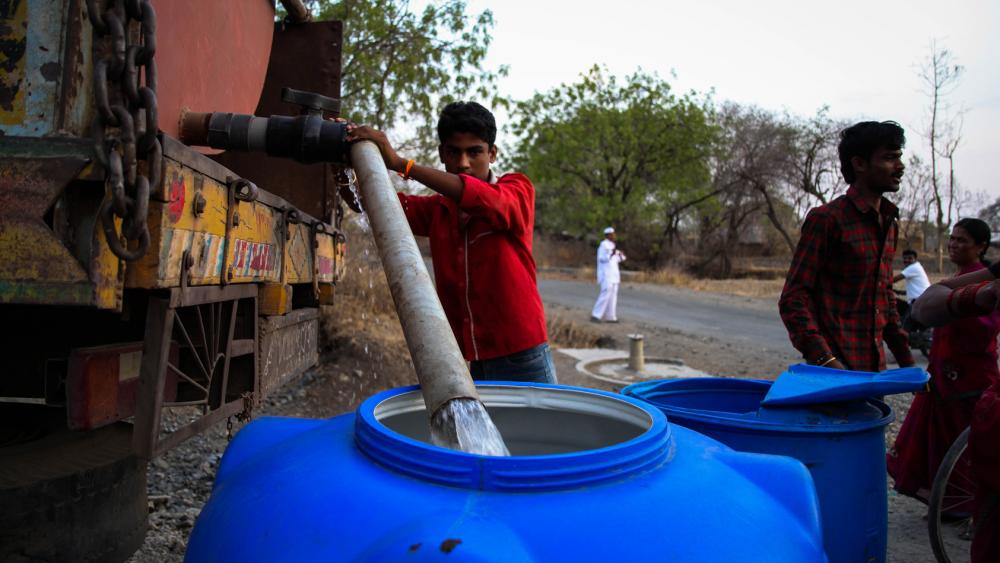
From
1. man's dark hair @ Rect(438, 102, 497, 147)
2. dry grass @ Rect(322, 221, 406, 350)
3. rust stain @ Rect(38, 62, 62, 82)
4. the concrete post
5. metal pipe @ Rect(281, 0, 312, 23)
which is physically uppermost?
metal pipe @ Rect(281, 0, 312, 23)

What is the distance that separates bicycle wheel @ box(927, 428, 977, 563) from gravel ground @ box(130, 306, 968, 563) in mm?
223

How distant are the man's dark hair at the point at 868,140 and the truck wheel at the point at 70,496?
9.97 feet

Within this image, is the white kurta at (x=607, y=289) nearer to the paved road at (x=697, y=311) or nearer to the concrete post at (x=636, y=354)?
the paved road at (x=697, y=311)

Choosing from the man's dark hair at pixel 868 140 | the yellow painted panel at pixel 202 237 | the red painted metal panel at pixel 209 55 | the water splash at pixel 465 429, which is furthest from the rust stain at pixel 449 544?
the man's dark hair at pixel 868 140

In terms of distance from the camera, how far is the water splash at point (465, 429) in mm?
1279

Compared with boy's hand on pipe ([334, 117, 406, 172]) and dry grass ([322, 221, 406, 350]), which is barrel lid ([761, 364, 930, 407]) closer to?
boy's hand on pipe ([334, 117, 406, 172])

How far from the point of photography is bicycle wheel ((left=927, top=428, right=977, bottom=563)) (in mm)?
2990

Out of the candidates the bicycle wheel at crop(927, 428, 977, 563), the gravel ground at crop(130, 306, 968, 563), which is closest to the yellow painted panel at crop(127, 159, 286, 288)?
the gravel ground at crop(130, 306, 968, 563)

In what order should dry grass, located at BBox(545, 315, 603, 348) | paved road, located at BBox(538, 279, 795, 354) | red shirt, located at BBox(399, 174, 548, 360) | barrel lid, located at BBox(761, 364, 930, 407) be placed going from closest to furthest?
barrel lid, located at BBox(761, 364, 930, 407) < red shirt, located at BBox(399, 174, 548, 360) < dry grass, located at BBox(545, 315, 603, 348) < paved road, located at BBox(538, 279, 795, 354)

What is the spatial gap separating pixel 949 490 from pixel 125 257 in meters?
3.70

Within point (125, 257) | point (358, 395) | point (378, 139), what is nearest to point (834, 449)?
point (378, 139)

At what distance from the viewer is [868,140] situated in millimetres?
2812

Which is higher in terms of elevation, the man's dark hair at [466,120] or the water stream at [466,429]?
the man's dark hair at [466,120]

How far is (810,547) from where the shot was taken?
1.18 meters
